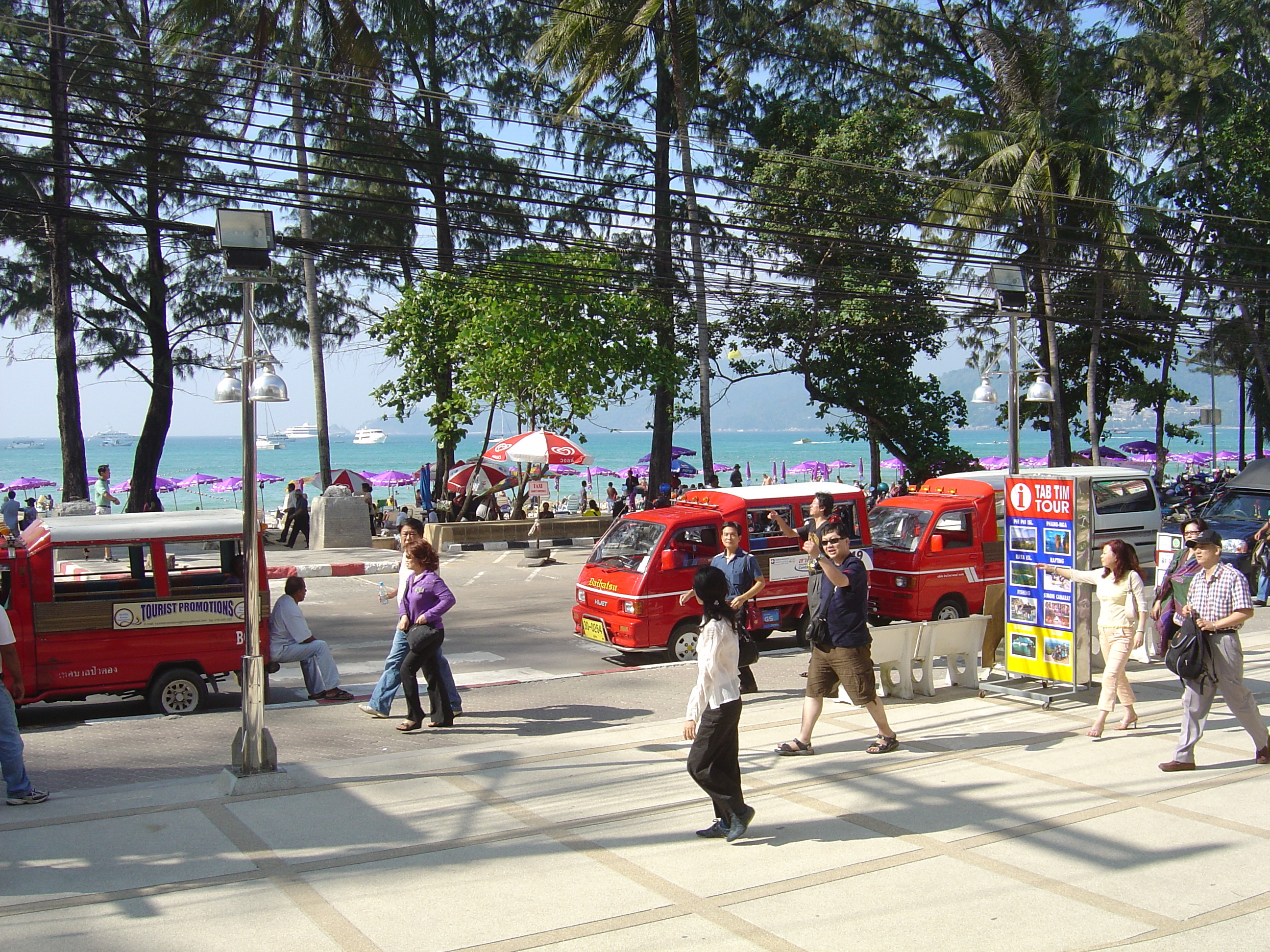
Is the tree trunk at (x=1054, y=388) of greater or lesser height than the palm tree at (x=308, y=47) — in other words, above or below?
below

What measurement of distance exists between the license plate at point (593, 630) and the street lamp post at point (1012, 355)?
6573 millimetres

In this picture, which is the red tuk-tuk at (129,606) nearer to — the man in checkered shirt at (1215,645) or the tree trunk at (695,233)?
the man in checkered shirt at (1215,645)

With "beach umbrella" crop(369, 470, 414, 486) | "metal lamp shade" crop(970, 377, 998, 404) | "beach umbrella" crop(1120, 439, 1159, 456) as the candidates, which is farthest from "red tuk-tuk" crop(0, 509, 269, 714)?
"beach umbrella" crop(1120, 439, 1159, 456)

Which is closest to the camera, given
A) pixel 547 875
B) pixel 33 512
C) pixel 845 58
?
pixel 547 875

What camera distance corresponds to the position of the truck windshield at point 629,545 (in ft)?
39.6

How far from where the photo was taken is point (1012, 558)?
973cm

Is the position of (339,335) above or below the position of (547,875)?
above

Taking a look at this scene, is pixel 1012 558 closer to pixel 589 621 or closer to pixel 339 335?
pixel 589 621

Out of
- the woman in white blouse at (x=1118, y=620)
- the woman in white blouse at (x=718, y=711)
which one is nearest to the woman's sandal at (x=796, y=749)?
the woman in white blouse at (x=718, y=711)

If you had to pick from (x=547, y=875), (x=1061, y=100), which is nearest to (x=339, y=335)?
(x=1061, y=100)

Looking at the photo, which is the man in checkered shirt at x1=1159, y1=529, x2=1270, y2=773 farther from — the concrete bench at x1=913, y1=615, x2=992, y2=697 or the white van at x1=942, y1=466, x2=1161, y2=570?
the white van at x1=942, y1=466, x2=1161, y2=570

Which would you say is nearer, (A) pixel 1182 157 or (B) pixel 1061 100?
(B) pixel 1061 100

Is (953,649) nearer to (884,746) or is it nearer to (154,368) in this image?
(884,746)

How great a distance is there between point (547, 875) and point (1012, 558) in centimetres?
577
